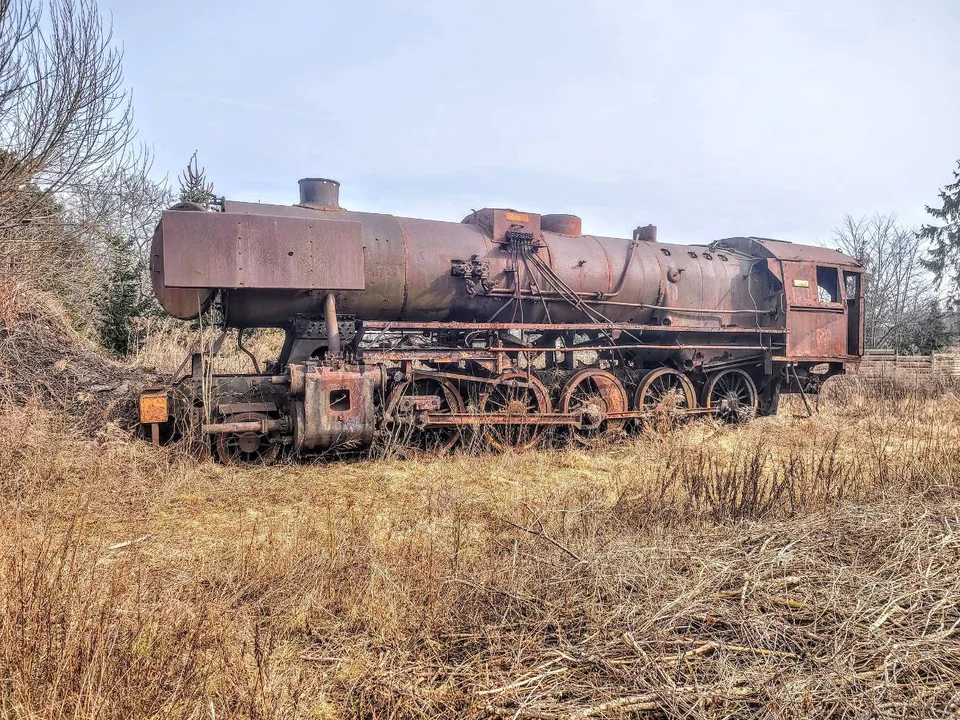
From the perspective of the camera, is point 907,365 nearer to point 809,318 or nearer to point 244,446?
point 809,318

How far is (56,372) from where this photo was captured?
27.0ft

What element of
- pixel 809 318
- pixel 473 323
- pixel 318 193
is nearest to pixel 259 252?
pixel 318 193

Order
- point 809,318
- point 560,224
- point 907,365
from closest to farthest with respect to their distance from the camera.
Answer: point 560,224, point 809,318, point 907,365

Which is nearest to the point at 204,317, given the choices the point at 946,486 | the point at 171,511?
the point at 171,511

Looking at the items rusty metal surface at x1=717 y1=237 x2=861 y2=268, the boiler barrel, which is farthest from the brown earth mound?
rusty metal surface at x1=717 y1=237 x2=861 y2=268

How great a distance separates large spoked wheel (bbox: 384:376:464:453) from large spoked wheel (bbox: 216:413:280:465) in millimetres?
1332

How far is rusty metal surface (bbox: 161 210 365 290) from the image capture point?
6.34 metres

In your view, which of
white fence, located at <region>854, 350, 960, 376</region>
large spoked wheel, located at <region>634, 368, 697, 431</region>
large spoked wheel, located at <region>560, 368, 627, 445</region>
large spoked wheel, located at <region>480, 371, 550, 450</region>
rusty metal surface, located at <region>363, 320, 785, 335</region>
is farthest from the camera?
white fence, located at <region>854, 350, 960, 376</region>

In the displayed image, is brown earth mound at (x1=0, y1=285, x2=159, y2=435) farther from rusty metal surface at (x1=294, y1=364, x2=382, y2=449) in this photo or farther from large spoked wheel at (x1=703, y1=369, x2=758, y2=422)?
large spoked wheel at (x1=703, y1=369, x2=758, y2=422)

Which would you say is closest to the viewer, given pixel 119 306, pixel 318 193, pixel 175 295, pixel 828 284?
pixel 175 295

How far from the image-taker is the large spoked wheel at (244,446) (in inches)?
260

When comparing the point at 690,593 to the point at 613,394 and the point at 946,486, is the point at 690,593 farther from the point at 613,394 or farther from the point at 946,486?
the point at 613,394

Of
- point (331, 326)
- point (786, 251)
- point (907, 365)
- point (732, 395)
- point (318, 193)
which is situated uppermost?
point (318, 193)

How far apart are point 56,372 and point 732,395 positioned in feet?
32.9
